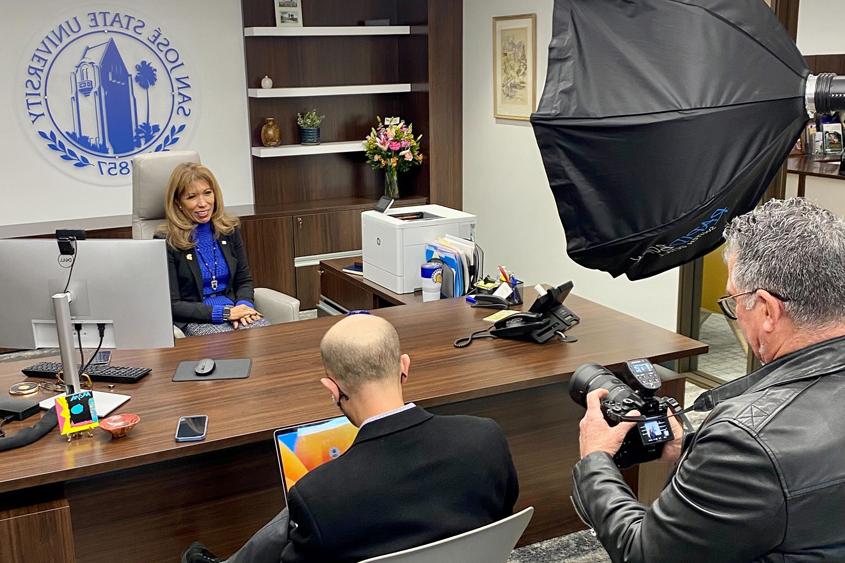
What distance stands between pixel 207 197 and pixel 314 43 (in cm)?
250

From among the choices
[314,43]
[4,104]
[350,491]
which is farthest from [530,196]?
→ [350,491]

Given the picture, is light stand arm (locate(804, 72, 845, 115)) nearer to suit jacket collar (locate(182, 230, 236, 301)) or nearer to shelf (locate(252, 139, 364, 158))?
suit jacket collar (locate(182, 230, 236, 301))

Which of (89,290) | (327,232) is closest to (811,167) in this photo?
(89,290)

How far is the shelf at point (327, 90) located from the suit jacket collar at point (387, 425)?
4.41m

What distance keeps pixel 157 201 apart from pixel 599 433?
2.98m

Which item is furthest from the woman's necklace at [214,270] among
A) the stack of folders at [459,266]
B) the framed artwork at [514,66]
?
the framed artwork at [514,66]

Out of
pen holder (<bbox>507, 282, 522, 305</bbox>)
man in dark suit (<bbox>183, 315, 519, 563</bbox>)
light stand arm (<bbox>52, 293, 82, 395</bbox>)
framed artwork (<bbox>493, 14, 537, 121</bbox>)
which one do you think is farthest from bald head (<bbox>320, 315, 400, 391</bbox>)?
framed artwork (<bbox>493, 14, 537, 121</bbox>)

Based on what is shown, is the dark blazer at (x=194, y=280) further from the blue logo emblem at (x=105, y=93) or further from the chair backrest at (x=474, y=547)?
the chair backrest at (x=474, y=547)

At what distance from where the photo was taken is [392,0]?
20.7 feet

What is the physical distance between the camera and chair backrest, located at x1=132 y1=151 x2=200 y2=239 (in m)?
4.12

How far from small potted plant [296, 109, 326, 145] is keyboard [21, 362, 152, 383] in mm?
3400

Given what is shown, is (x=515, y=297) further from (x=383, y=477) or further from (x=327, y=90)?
(x=327, y=90)

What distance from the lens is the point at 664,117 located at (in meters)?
1.39

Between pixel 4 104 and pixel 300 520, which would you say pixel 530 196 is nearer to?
pixel 4 104
